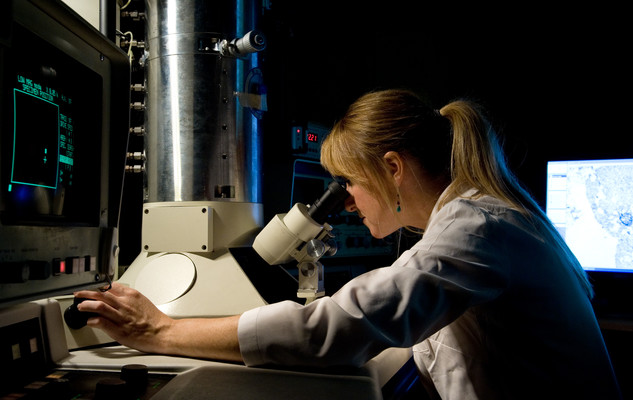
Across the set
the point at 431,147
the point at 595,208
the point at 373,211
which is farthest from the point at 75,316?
the point at 595,208

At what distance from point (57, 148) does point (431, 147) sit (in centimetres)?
73

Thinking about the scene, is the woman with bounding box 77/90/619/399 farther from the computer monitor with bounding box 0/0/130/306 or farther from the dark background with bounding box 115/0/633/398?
the dark background with bounding box 115/0/633/398

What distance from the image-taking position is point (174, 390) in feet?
2.31

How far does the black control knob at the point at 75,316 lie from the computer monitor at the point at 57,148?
0.07m

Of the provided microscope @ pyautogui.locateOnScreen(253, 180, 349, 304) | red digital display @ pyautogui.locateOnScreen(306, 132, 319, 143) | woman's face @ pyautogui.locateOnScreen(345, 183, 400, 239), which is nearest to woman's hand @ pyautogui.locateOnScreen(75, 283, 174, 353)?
microscope @ pyautogui.locateOnScreen(253, 180, 349, 304)

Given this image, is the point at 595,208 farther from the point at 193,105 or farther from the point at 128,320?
the point at 128,320

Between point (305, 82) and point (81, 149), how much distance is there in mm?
1514

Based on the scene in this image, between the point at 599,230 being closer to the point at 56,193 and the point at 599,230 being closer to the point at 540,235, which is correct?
the point at 540,235

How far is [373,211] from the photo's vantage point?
120 centimetres

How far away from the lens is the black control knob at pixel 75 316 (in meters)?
0.94

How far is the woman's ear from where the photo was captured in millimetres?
1053

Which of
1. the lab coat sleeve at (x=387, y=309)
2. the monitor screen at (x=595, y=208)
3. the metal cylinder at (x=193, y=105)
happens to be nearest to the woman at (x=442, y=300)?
the lab coat sleeve at (x=387, y=309)

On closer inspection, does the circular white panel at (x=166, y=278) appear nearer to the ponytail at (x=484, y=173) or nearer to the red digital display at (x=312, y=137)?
the ponytail at (x=484, y=173)

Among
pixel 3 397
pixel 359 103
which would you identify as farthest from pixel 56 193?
pixel 359 103
